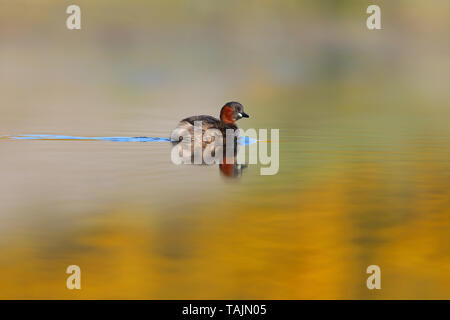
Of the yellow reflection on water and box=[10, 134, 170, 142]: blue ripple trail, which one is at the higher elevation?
box=[10, 134, 170, 142]: blue ripple trail

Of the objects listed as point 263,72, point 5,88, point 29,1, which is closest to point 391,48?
point 263,72

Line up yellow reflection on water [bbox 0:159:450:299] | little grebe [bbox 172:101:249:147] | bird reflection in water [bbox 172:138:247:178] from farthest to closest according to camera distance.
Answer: little grebe [bbox 172:101:249:147], bird reflection in water [bbox 172:138:247:178], yellow reflection on water [bbox 0:159:450:299]

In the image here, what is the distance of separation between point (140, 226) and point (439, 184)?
3.41 m

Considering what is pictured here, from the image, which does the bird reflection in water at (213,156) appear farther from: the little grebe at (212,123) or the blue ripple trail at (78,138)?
the blue ripple trail at (78,138)

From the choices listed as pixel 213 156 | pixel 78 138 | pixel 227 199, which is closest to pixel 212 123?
pixel 213 156

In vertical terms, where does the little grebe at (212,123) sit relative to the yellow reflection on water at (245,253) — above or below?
above

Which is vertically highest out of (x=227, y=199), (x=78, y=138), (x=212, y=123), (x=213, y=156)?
(x=212, y=123)

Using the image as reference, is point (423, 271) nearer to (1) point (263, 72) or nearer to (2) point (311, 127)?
(2) point (311, 127)

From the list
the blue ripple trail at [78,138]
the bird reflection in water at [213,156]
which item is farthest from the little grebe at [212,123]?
the blue ripple trail at [78,138]

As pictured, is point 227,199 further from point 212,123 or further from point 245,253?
point 212,123

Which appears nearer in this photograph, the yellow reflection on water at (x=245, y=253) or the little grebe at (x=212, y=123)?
the yellow reflection on water at (x=245, y=253)

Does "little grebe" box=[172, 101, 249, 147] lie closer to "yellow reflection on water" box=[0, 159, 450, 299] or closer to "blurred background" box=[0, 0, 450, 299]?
"blurred background" box=[0, 0, 450, 299]

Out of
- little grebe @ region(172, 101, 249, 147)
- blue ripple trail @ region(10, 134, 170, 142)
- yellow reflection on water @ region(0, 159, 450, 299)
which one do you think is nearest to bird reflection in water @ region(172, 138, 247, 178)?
little grebe @ region(172, 101, 249, 147)

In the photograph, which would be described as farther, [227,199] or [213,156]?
[213,156]
